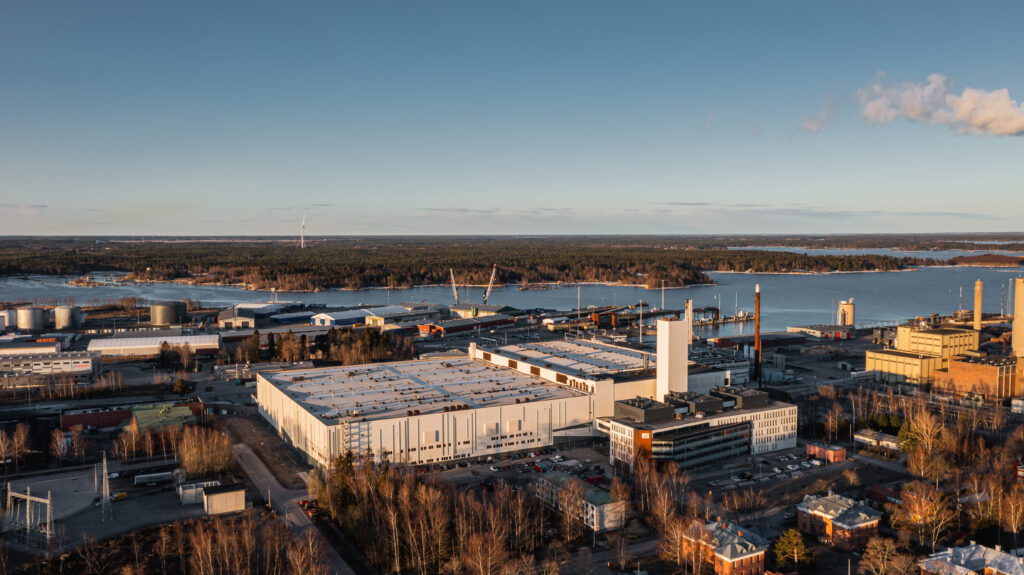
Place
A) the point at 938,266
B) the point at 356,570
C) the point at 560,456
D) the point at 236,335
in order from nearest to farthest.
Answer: the point at 356,570 < the point at 560,456 < the point at 236,335 < the point at 938,266

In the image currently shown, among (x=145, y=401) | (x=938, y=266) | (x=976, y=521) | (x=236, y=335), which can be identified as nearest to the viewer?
(x=976, y=521)

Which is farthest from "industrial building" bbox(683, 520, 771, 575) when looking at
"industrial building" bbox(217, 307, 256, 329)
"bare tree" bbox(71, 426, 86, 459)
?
"industrial building" bbox(217, 307, 256, 329)

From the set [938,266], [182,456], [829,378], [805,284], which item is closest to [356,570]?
[182,456]

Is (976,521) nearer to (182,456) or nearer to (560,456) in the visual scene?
(560,456)

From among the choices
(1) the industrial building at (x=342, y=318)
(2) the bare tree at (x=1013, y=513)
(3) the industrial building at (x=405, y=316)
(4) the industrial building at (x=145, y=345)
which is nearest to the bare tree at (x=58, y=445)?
(4) the industrial building at (x=145, y=345)

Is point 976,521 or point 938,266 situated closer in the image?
point 976,521

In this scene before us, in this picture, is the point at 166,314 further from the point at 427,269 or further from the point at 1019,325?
the point at 1019,325

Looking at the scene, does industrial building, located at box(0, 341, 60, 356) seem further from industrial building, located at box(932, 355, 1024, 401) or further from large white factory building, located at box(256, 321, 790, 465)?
industrial building, located at box(932, 355, 1024, 401)
